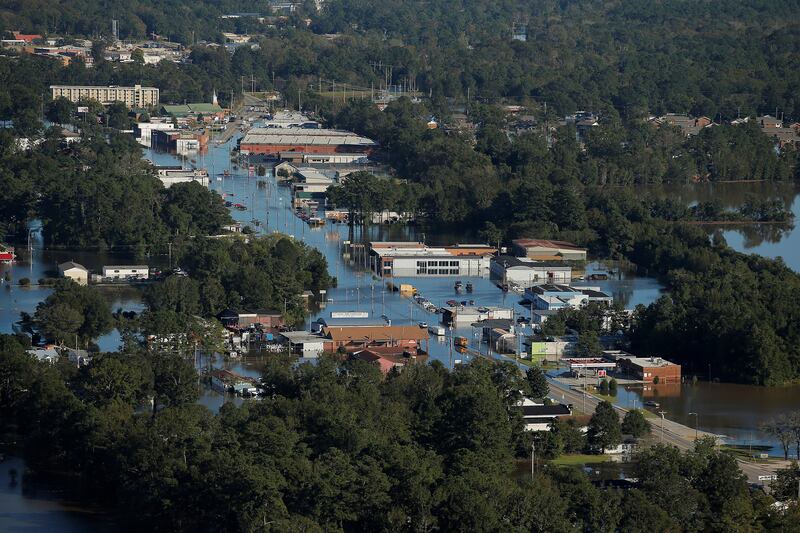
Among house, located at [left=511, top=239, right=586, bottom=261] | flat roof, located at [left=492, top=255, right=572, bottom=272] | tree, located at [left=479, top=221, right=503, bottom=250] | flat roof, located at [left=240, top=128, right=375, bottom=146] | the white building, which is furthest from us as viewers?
the white building

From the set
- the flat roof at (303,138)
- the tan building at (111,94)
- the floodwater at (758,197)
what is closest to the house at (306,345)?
the floodwater at (758,197)

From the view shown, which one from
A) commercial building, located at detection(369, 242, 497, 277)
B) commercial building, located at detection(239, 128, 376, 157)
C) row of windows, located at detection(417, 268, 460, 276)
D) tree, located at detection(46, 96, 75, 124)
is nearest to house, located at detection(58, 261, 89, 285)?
commercial building, located at detection(369, 242, 497, 277)

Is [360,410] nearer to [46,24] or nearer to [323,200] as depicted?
[323,200]

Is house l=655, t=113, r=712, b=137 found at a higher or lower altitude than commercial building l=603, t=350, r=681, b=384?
higher

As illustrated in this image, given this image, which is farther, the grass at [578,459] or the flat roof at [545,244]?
the flat roof at [545,244]

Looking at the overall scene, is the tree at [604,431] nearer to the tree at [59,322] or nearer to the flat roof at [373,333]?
the flat roof at [373,333]

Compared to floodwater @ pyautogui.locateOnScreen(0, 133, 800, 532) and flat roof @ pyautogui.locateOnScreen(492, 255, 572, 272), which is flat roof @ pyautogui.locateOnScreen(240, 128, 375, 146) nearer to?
floodwater @ pyautogui.locateOnScreen(0, 133, 800, 532)

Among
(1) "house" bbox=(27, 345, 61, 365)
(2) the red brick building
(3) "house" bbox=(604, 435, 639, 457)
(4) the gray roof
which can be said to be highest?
(4) the gray roof

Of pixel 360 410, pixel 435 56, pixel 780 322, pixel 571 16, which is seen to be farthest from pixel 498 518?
pixel 571 16
